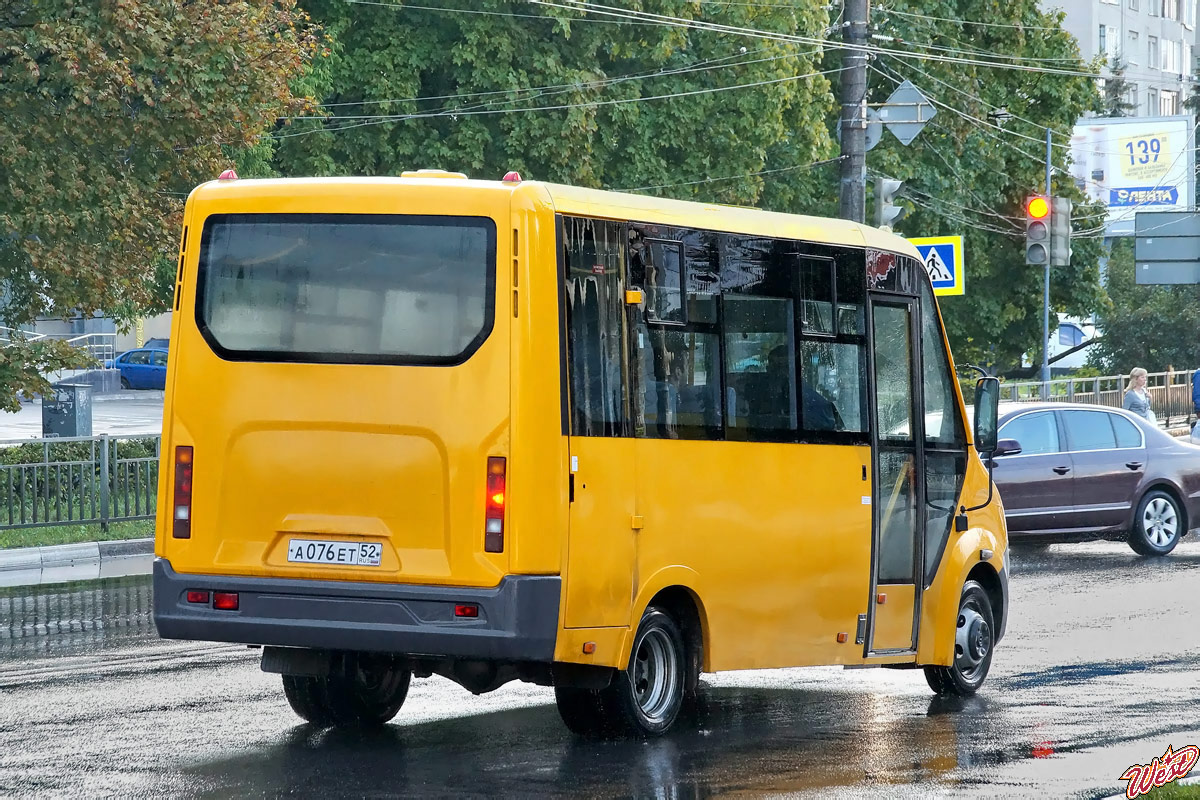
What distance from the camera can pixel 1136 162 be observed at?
2822 inches

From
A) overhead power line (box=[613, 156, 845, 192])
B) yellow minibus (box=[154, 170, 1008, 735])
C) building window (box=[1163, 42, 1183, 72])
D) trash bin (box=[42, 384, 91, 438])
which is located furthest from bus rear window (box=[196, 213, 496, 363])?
building window (box=[1163, 42, 1183, 72])

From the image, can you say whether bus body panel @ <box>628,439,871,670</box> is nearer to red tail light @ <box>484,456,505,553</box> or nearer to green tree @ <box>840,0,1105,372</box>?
red tail light @ <box>484,456,505,553</box>

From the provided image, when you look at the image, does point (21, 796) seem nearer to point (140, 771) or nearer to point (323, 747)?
point (140, 771)

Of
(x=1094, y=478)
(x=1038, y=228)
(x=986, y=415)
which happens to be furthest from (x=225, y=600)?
(x=1038, y=228)

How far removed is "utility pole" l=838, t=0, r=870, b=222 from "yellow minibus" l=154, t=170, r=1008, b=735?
44.9 ft

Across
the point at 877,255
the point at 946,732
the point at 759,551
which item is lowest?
the point at 946,732

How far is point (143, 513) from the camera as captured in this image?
19.8 meters

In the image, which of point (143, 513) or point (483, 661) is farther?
point (143, 513)

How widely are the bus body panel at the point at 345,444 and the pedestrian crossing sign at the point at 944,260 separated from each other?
15.7 m

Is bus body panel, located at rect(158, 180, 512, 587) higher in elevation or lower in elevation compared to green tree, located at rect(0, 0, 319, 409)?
lower

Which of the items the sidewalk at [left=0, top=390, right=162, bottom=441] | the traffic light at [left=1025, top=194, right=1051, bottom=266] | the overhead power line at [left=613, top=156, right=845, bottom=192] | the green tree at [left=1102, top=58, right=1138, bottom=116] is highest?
the green tree at [left=1102, top=58, right=1138, bottom=116]

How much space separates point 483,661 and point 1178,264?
2996cm

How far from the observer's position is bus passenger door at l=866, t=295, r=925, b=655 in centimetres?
1000

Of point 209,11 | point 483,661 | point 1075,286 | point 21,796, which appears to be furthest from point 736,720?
point 1075,286
